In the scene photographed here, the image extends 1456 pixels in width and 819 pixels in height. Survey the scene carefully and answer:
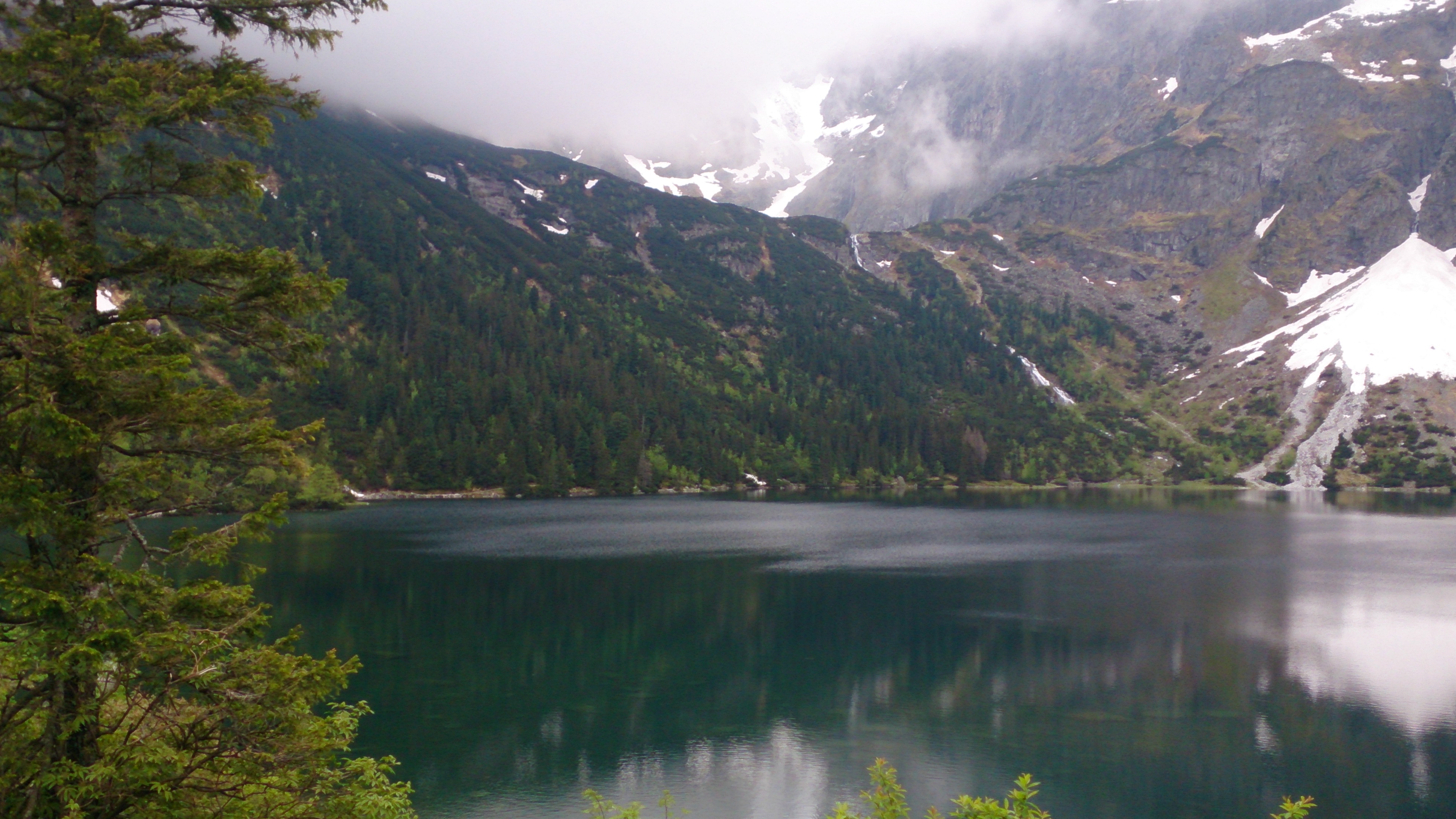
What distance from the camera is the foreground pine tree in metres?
9.52

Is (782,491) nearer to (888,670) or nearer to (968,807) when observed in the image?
(888,670)

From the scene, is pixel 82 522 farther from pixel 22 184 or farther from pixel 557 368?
pixel 557 368

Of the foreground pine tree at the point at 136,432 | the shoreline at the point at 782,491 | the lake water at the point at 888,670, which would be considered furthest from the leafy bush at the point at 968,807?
the shoreline at the point at 782,491

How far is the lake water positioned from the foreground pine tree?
15.7 meters

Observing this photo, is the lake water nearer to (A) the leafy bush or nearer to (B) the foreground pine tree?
(A) the leafy bush

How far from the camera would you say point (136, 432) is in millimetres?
10469

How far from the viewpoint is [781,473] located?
18662cm

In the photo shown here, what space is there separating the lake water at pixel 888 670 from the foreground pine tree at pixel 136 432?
15654 millimetres

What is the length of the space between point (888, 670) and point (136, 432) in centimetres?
3465

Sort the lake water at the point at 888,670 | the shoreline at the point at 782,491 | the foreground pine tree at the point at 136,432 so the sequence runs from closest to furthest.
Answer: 1. the foreground pine tree at the point at 136,432
2. the lake water at the point at 888,670
3. the shoreline at the point at 782,491

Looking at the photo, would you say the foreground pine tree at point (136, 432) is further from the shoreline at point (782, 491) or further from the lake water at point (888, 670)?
the shoreline at point (782, 491)

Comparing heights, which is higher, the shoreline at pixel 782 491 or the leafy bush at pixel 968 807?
the leafy bush at pixel 968 807

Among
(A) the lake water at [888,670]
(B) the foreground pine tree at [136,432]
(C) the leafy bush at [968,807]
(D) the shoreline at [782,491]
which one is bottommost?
(D) the shoreline at [782,491]

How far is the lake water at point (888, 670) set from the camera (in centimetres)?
2700
